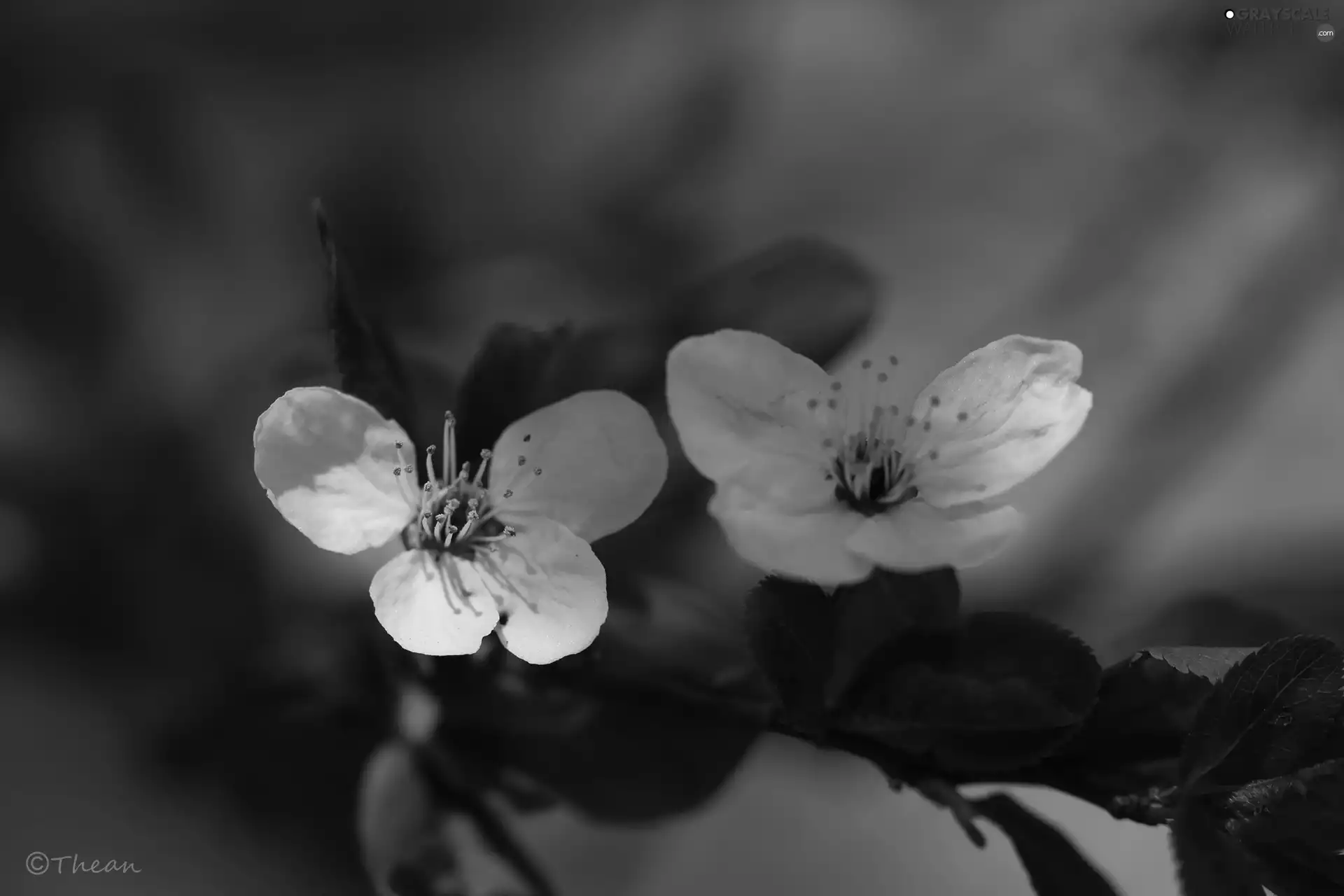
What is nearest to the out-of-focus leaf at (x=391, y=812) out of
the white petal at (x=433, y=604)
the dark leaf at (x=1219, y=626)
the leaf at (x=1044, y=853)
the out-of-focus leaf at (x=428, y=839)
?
the out-of-focus leaf at (x=428, y=839)

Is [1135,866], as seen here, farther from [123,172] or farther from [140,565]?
[123,172]

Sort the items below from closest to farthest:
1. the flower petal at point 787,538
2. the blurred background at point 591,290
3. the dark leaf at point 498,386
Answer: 1. the flower petal at point 787,538
2. the dark leaf at point 498,386
3. the blurred background at point 591,290

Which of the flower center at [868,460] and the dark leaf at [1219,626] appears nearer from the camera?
the flower center at [868,460]

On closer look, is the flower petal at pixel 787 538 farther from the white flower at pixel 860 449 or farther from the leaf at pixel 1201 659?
the leaf at pixel 1201 659

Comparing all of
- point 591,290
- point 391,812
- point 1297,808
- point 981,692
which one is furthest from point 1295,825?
point 591,290

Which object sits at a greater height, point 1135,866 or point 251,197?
point 251,197

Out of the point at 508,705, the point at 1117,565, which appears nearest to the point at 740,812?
the point at 508,705

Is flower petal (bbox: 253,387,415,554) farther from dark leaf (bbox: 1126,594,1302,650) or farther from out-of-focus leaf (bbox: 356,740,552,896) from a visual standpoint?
dark leaf (bbox: 1126,594,1302,650)
